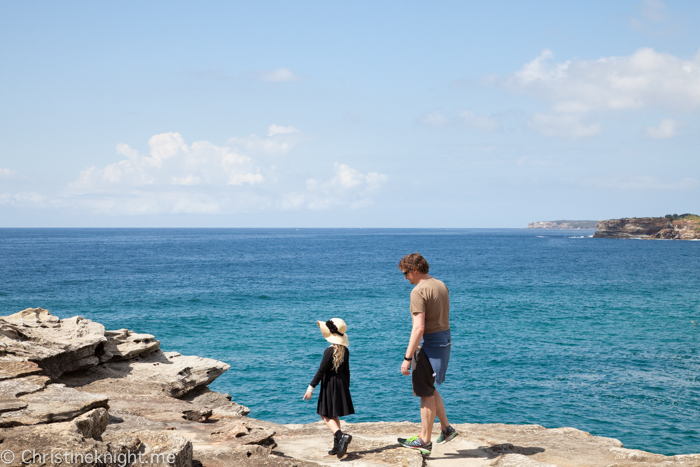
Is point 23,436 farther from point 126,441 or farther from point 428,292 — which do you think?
point 428,292

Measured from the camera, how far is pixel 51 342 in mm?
10359

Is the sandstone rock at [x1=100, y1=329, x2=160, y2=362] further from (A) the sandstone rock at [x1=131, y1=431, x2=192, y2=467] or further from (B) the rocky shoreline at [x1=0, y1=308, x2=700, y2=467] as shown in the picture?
(A) the sandstone rock at [x1=131, y1=431, x2=192, y2=467]

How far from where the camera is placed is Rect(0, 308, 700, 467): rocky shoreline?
16.9 ft

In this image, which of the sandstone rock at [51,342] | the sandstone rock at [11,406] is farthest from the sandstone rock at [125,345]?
the sandstone rock at [11,406]

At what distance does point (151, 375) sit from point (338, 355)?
22.1ft

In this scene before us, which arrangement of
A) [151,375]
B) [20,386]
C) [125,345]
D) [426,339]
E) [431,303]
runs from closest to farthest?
[431,303] < [426,339] < [20,386] < [151,375] < [125,345]

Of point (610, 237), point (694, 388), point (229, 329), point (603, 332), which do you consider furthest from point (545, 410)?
point (610, 237)

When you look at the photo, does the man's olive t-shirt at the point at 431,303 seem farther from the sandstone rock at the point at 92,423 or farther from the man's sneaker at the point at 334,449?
the sandstone rock at the point at 92,423

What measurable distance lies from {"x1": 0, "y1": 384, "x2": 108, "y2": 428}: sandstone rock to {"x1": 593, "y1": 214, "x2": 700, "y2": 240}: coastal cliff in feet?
681

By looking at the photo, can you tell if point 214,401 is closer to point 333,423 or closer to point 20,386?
point 20,386

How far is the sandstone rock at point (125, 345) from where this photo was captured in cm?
1198

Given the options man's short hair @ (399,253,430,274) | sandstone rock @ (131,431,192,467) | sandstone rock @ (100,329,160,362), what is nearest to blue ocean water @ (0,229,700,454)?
sandstone rock @ (100,329,160,362)

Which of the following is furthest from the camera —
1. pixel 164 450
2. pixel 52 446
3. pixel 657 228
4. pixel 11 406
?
pixel 657 228

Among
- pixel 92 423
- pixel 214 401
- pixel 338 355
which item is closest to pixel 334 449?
pixel 338 355
